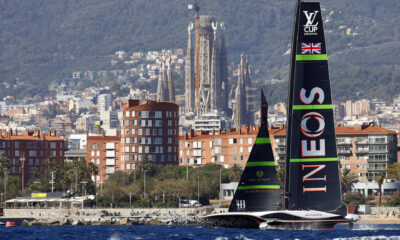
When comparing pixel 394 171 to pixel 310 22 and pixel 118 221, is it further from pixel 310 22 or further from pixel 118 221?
pixel 310 22

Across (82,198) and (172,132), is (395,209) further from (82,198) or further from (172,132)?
(172,132)

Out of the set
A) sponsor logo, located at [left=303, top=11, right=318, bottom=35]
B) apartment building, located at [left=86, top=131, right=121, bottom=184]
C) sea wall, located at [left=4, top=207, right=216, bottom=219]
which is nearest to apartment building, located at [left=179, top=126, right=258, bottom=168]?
apartment building, located at [left=86, top=131, right=121, bottom=184]

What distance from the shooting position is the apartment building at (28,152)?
17575 centimetres

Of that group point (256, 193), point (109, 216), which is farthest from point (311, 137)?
point (109, 216)

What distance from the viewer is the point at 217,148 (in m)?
178

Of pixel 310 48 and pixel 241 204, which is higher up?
pixel 310 48

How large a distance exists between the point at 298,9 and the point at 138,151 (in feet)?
381

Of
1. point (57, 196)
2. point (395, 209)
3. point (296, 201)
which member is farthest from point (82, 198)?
point (296, 201)

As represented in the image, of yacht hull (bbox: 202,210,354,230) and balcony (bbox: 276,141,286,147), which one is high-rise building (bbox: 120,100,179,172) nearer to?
balcony (bbox: 276,141,286,147)

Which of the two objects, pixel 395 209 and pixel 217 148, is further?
pixel 217 148

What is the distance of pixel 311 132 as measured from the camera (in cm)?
6384

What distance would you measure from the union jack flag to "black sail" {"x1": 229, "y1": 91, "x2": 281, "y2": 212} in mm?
4368

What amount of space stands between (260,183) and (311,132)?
5.46 m

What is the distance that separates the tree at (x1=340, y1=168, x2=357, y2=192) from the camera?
5531 inches
